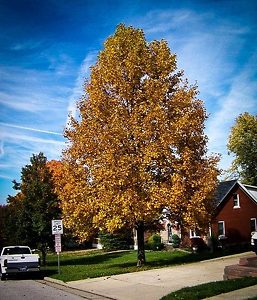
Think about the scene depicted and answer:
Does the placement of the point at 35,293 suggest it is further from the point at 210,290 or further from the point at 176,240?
the point at 176,240

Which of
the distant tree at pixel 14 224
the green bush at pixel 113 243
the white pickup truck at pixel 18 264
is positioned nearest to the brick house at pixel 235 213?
the green bush at pixel 113 243

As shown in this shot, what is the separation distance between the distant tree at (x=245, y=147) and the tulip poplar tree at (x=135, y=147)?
38.7 m

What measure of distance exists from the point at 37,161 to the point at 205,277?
16354 millimetres

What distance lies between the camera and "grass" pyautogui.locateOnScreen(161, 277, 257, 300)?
1110 cm

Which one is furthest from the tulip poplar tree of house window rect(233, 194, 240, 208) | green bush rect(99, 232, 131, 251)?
green bush rect(99, 232, 131, 251)

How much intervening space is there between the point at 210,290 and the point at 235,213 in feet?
87.1

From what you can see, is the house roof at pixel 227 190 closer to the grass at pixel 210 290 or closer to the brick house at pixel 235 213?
the brick house at pixel 235 213

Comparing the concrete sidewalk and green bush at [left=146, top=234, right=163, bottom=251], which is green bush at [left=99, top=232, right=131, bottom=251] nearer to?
green bush at [left=146, top=234, right=163, bottom=251]

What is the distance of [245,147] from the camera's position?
58.4 meters

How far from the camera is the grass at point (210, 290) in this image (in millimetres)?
11102

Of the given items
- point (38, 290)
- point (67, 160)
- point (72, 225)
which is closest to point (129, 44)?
point (67, 160)

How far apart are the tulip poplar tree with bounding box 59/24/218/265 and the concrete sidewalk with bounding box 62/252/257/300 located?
2.32 metres

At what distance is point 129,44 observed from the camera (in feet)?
69.1

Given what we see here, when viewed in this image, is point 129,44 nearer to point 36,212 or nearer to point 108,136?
point 108,136
